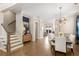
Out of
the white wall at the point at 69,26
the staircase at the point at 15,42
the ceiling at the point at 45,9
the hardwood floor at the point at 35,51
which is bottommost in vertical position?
the hardwood floor at the point at 35,51

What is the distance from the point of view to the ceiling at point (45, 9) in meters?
2.33

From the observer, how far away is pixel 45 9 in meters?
2.40

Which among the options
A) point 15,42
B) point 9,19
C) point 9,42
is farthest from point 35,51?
point 9,19

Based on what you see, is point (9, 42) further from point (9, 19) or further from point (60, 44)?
point (60, 44)

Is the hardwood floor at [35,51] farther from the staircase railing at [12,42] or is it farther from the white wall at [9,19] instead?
the white wall at [9,19]

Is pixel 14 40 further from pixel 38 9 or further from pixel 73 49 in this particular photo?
pixel 73 49

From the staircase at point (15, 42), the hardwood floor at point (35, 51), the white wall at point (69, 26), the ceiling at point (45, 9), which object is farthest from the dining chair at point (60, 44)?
the staircase at point (15, 42)

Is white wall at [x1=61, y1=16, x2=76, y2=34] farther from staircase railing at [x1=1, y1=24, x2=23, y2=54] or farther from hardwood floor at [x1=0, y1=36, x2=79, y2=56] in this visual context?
staircase railing at [x1=1, y1=24, x2=23, y2=54]

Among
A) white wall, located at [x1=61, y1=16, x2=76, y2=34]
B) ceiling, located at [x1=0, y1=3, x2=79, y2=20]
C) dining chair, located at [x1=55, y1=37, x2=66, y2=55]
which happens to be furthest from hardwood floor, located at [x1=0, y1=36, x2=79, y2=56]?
ceiling, located at [x1=0, y1=3, x2=79, y2=20]

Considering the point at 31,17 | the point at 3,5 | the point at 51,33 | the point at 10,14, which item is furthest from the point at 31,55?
the point at 3,5

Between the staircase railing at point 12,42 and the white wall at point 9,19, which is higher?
the white wall at point 9,19

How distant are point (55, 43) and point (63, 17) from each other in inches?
23.6

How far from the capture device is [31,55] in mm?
2416

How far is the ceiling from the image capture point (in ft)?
7.65
